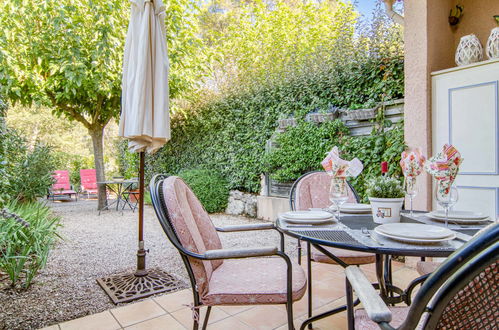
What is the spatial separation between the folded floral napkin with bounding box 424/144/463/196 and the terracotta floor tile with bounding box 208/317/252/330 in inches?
50.6

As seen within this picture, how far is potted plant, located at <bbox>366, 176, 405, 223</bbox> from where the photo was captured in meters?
1.45

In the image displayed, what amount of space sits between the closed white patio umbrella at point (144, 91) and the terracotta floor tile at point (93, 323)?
384 millimetres

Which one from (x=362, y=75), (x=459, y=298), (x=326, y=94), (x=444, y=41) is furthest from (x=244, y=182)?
(x=459, y=298)

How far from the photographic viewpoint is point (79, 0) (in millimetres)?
4715

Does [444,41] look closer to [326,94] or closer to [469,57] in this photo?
[469,57]

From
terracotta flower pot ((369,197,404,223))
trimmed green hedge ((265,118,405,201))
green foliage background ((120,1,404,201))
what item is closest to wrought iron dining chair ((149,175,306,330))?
terracotta flower pot ((369,197,404,223))

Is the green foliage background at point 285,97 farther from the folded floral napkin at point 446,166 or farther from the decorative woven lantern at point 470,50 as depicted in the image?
the folded floral napkin at point 446,166

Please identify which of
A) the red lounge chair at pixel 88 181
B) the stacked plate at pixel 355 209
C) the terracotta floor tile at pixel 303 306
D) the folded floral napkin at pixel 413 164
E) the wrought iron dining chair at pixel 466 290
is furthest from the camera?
the red lounge chair at pixel 88 181

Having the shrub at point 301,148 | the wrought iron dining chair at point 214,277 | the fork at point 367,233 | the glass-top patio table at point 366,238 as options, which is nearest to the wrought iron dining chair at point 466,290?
the glass-top patio table at point 366,238

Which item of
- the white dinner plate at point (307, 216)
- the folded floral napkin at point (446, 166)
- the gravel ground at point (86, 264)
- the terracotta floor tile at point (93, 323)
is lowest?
the gravel ground at point (86, 264)

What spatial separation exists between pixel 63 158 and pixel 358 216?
37.7ft

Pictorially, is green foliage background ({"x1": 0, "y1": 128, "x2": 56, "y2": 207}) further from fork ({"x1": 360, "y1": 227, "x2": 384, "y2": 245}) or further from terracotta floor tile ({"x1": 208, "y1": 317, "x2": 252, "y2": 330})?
fork ({"x1": 360, "y1": 227, "x2": 384, "y2": 245})

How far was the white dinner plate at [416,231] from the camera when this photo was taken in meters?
1.08

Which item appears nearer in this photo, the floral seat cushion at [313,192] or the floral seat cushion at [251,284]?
the floral seat cushion at [251,284]
